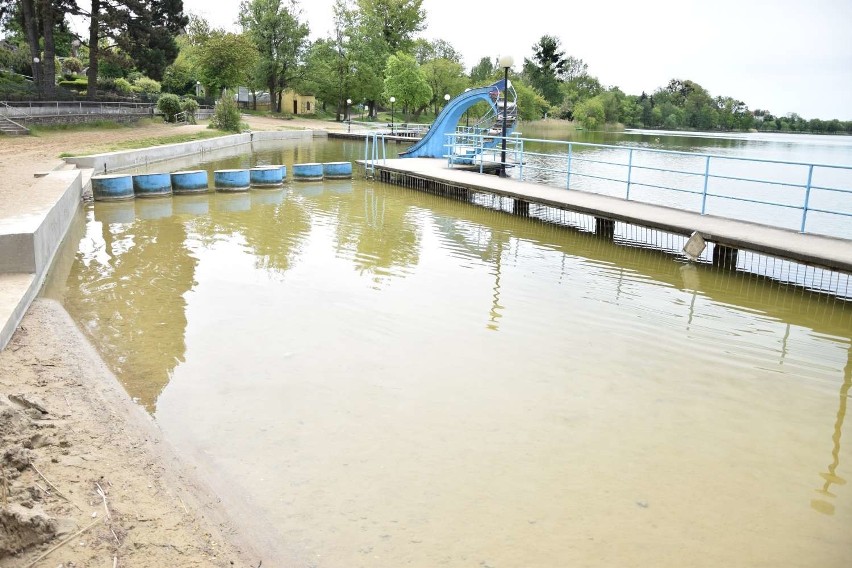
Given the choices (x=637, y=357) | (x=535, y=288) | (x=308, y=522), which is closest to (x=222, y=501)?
(x=308, y=522)

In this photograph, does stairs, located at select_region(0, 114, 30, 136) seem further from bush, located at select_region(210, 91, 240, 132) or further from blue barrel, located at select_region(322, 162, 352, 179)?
blue barrel, located at select_region(322, 162, 352, 179)

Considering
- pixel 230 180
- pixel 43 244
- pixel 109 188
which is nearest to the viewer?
pixel 43 244

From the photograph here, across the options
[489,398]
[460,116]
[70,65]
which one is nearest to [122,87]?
[70,65]

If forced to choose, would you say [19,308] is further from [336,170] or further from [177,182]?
[336,170]

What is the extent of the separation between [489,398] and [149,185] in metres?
13.3

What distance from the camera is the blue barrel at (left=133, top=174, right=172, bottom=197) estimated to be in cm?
1656

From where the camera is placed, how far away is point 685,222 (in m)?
11.6

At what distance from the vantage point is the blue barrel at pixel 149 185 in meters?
16.6

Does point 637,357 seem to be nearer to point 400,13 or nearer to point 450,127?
point 450,127

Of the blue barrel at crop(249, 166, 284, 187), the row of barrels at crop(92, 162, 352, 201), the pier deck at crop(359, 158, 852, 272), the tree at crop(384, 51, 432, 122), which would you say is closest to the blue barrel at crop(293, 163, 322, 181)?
the row of barrels at crop(92, 162, 352, 201)

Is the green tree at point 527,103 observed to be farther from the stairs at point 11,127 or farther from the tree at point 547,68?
the stairs at point 11,127

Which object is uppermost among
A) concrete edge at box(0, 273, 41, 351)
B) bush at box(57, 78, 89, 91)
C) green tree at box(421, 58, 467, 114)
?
green tree at box(421, 58, 467, 114)

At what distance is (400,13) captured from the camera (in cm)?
6919

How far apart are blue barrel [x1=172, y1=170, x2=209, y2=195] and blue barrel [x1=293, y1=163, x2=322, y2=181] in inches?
136
